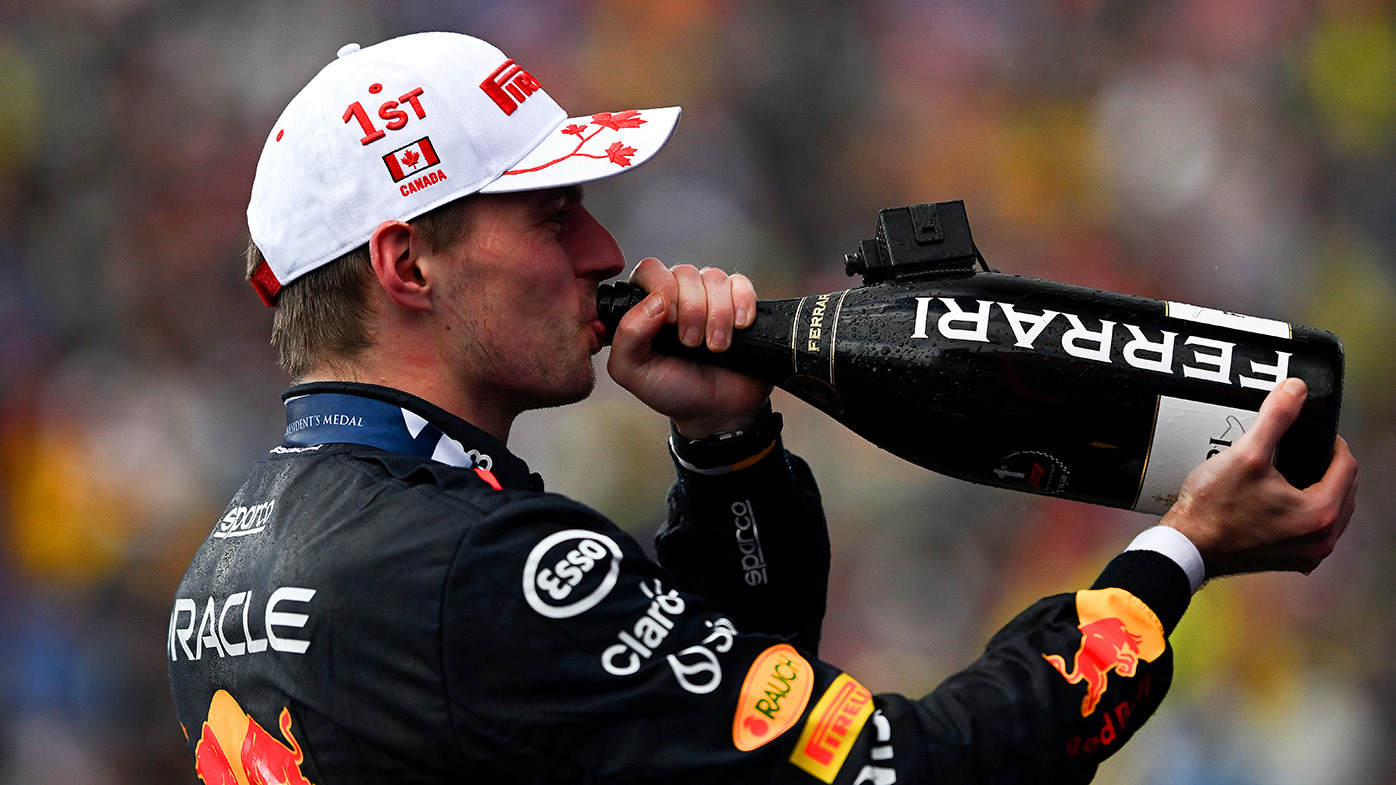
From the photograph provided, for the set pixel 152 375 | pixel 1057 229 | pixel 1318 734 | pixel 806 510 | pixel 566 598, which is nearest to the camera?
pixel 566 598

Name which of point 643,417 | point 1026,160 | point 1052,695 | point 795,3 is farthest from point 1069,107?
point 1052,695

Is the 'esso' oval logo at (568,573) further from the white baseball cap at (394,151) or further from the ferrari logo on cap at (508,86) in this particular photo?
the ferrari logo on cap at (508,86)

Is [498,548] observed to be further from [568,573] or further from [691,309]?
[691,309]

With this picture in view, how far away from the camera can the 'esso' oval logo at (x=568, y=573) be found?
1.49m

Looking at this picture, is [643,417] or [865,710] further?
[643,417]

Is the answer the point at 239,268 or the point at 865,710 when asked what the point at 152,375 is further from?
the point at 865,710

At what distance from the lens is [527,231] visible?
Answer: 1.91 m

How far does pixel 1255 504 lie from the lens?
169cm

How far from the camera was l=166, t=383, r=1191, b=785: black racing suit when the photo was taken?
1.46m

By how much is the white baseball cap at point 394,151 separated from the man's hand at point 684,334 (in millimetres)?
229

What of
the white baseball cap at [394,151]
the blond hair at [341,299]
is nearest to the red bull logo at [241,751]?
the blond hair at [341,299]

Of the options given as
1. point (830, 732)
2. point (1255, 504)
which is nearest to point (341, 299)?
point (830, 732)

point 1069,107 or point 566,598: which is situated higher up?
point 1069,107

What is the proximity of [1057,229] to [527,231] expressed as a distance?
3.22m
